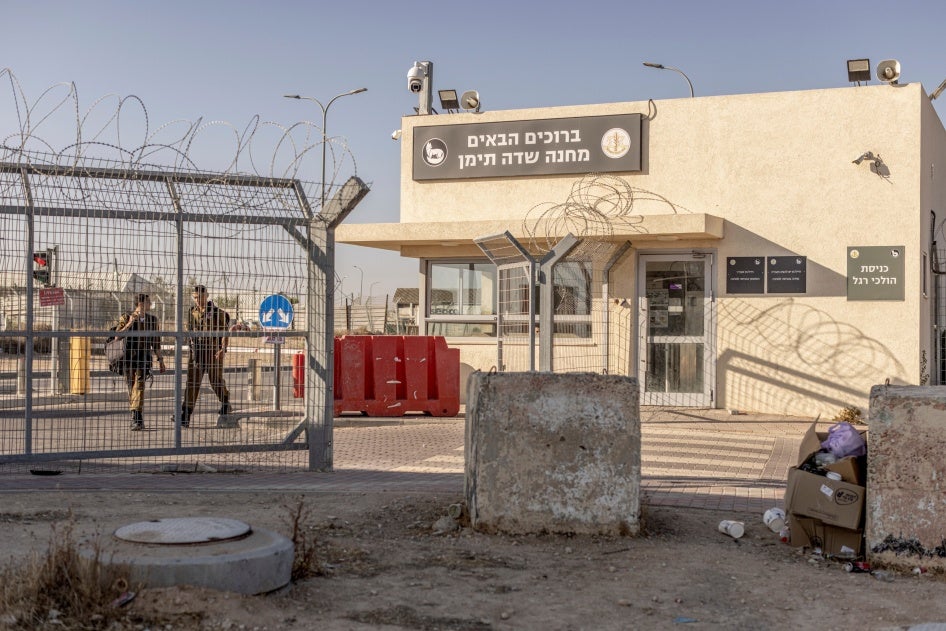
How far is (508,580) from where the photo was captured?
5.91 m

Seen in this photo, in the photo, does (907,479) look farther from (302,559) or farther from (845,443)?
(302,559)

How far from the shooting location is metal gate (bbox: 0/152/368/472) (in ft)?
29.8

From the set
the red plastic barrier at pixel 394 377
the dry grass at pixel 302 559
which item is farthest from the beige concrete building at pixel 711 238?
the dry grass at pixel 302 559

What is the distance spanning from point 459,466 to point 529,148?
26.7 ft

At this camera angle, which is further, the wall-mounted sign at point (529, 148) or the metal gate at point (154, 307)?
the wall-mounted sign at point (529, 148)

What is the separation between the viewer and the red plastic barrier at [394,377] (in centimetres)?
1616

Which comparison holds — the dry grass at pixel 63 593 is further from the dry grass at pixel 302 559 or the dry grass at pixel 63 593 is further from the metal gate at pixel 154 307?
the metal gate at pixel 154 307

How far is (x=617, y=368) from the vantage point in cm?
1686

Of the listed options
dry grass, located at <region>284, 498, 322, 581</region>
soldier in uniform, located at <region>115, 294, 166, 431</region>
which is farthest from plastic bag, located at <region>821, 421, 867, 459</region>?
soldier in uniform, located at <region>115, 294, 166, 431</region>

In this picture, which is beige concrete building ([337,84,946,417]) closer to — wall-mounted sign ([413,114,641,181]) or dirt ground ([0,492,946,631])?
wall-mounted sign ([413,114,641,181])

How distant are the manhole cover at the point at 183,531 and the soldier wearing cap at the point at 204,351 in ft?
12.9

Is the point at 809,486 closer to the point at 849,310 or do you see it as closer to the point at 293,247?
the point at 293,247

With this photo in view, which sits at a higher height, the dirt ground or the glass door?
the glass door

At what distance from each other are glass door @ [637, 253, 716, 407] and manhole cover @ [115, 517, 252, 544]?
1179 cm
